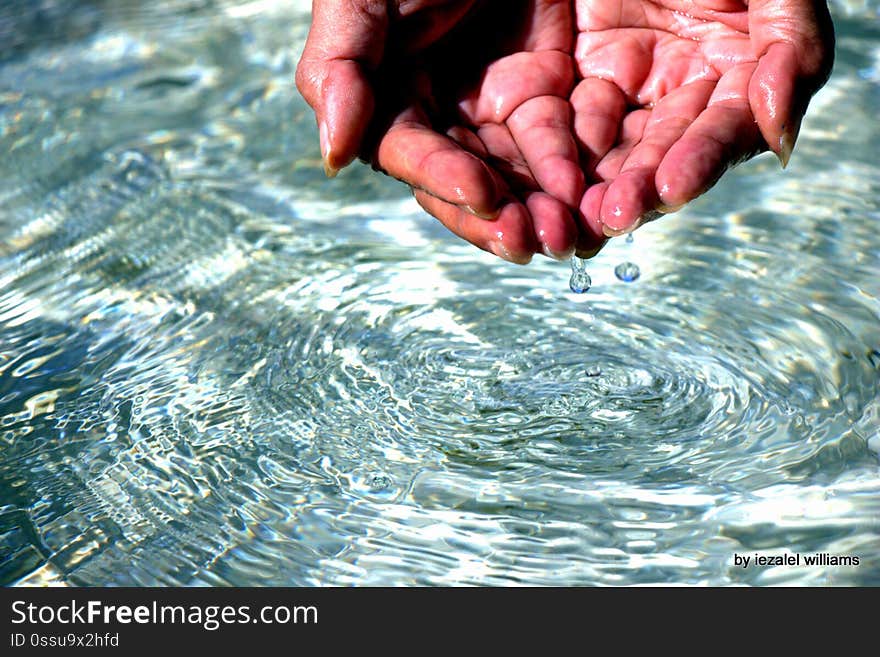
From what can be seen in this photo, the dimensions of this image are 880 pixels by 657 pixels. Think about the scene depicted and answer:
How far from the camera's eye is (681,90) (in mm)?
2207

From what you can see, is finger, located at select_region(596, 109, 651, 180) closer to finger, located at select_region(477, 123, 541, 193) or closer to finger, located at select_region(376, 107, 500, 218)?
finger, located at select_region(477, 123, 541, 193)

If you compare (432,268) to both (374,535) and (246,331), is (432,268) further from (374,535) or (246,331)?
(374,535)

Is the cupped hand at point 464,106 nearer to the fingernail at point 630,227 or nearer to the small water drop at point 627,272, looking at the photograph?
the fingernail at point 630,227

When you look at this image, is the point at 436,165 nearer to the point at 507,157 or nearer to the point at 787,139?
the point at 507,157

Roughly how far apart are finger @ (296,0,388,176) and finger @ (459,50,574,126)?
251 millimetres

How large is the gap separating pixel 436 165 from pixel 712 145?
0.49 m

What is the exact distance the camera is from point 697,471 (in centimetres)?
214

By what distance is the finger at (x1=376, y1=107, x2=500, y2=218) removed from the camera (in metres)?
1.87

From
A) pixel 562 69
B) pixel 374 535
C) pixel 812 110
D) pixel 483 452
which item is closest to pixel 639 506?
pixel 483 452

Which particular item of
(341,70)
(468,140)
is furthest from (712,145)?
(341,70)

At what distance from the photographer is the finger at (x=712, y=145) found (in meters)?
1.89

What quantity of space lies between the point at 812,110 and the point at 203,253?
1896 millimetres

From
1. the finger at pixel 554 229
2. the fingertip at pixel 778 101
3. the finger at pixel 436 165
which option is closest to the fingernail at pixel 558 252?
the finger at pixel 554 229

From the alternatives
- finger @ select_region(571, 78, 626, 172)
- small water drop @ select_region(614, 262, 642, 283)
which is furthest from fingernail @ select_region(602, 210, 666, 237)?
small water drop @ select_region(614, 262, 642, 283)
